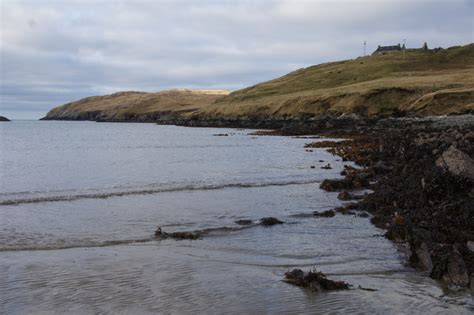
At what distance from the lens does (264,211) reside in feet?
62.3

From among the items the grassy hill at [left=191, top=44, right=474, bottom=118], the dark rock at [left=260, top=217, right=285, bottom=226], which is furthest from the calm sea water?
the grassy hill at [left=191, top=44, right=474, bottom=118]

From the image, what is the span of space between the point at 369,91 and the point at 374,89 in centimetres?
126

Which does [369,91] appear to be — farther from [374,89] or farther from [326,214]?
[326,214]

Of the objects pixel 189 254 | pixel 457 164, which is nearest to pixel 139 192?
pixel 189 254

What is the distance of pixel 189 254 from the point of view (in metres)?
12.8

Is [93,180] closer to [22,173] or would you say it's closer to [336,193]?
[22,173]

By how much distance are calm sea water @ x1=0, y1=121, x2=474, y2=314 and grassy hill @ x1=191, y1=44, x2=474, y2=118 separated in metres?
53.9

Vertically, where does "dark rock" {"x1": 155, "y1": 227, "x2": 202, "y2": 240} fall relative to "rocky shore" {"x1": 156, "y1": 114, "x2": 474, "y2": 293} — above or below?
below

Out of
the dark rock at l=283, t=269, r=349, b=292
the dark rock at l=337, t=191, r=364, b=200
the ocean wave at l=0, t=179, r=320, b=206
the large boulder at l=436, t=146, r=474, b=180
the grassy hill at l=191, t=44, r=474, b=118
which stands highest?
the grassy hill at l=191, t=44, r=474, b=118

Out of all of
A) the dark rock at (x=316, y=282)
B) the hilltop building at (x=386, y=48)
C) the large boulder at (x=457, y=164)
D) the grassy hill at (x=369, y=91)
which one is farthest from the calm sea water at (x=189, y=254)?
the hilltop building at (x=386, y=48)

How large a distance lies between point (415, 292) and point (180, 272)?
4747 millimetres

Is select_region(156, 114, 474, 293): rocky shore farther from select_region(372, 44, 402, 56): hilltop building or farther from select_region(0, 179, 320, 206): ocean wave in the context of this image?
select_region(372, 44, 402, 56): hilltop building

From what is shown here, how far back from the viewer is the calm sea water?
930 centimetres

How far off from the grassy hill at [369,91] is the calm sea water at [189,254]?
53.2 m
